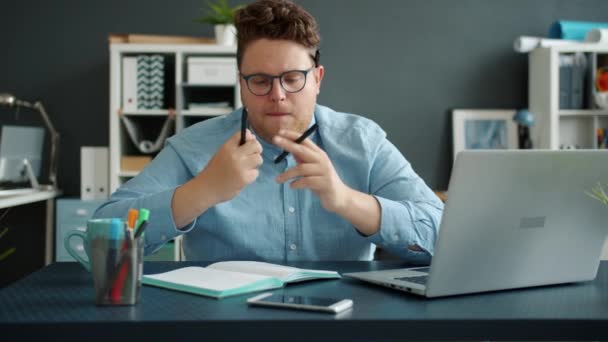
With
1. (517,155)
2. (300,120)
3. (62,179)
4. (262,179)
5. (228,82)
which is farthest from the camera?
(62,179)

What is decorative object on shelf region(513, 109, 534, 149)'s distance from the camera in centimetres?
348

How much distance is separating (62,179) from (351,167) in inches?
98.9

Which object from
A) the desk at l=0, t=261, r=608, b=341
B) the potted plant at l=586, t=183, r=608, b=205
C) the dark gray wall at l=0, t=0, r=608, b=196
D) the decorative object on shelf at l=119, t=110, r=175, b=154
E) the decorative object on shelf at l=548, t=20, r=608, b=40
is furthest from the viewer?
the dark gray wall at l=0, t=0, r=608, b=196

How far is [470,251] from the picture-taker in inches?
39.3

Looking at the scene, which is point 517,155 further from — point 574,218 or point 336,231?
point 336,231

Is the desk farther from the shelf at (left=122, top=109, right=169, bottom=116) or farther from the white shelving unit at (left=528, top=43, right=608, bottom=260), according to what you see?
the white shelving unit at (left=528, top=43, right=608, bottom=260)

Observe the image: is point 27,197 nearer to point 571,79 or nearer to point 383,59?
point 383,59

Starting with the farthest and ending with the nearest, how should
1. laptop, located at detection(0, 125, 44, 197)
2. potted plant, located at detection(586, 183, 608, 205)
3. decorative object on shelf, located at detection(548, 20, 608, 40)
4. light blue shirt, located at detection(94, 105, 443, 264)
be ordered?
decorative object on shelf, located at detection(548, 20, 608, 40), laptop, located at detection(0, 125, 44, 197), light blue shirt, located at detection(94, 105, 443, 264), potted plant, located at detection(586, 183, 608, 205)

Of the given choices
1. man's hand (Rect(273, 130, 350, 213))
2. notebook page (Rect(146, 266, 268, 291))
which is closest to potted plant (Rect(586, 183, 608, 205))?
man's hand (Rect(273, 130, 350, 213))

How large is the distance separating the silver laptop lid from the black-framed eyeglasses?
60 centimetres

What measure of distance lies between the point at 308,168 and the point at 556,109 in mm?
2675

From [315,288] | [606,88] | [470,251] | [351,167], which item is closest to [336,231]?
[351,167]

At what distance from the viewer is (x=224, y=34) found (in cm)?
338

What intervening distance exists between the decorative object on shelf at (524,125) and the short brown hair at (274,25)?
222 cm
